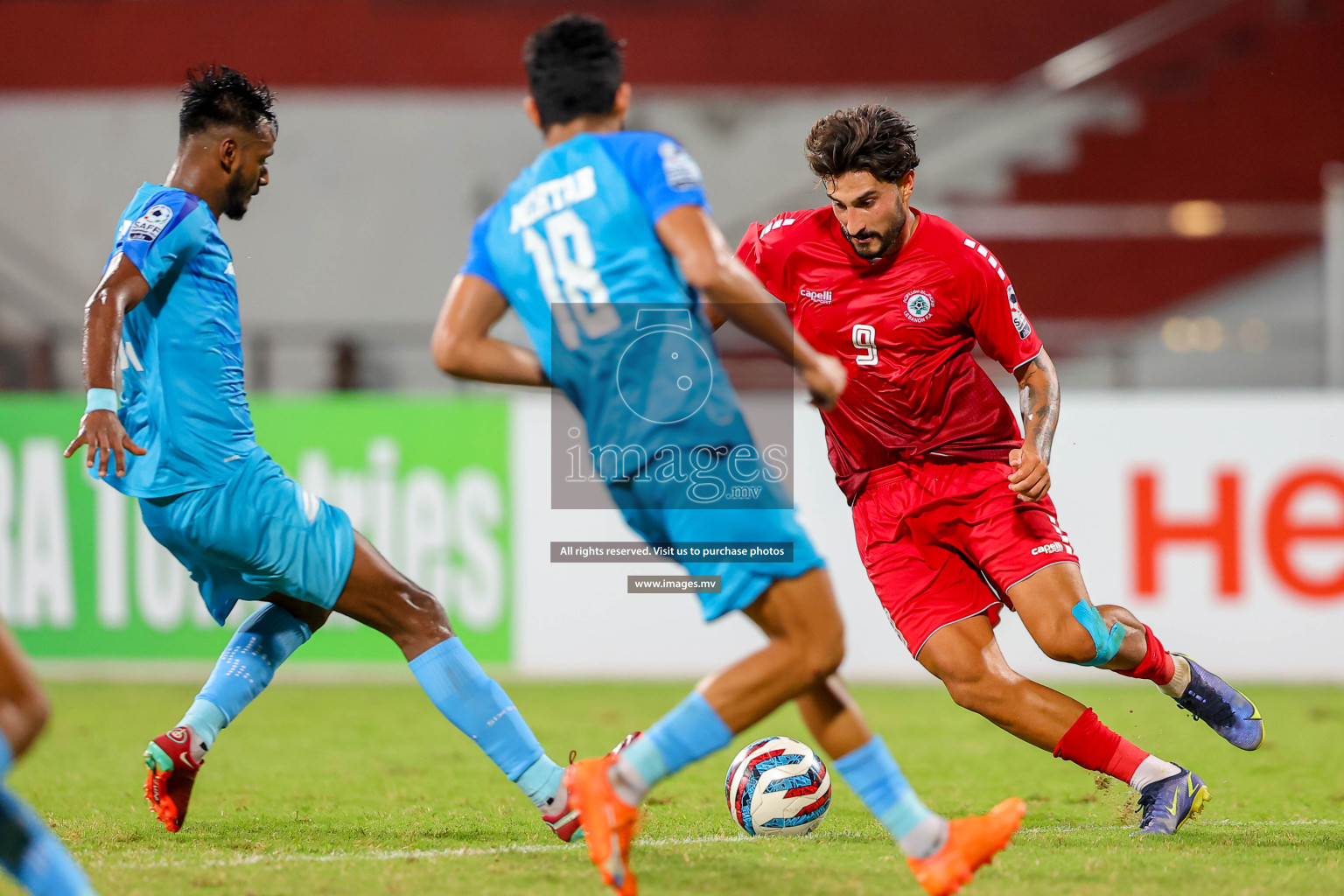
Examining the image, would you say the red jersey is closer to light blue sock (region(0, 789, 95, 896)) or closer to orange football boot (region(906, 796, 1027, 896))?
orange football boot (region(906, 796, 1027, 896))

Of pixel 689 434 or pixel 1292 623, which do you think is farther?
pixel 1292 623

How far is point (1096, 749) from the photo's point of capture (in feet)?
14.5

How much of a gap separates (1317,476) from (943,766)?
3.99 metres

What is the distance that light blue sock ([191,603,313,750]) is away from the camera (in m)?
4.60

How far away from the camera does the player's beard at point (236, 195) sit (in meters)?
4.51

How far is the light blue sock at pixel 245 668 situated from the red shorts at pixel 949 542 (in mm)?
1951

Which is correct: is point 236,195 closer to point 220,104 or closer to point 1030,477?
point 220,104

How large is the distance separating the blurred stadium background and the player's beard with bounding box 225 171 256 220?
431cm

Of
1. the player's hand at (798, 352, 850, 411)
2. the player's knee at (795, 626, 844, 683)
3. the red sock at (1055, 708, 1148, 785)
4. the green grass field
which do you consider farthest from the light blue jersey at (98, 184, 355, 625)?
the red sock at (1055, 708, 1148, 785)

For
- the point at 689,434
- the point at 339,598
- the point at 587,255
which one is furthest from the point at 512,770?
the point at 587,255

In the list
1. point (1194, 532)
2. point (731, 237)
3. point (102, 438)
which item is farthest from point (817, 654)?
point (731, 237)

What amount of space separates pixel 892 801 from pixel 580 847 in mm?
1205

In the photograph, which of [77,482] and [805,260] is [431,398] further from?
[805,260]

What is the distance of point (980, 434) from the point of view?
15.5 ft
